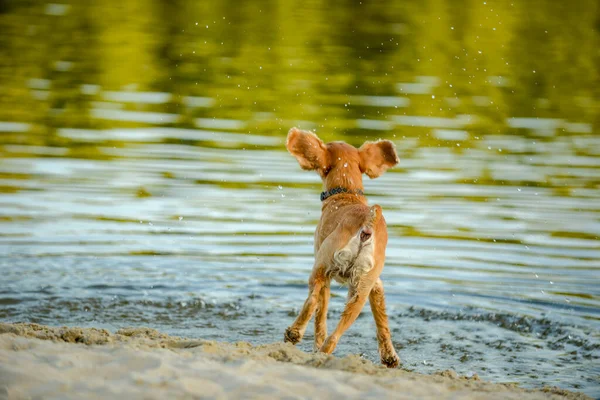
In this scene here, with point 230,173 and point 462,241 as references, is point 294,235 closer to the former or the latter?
point 462,241

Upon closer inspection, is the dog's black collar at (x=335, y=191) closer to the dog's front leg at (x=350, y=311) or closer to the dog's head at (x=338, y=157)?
the dog's head at (x=338, y=157)

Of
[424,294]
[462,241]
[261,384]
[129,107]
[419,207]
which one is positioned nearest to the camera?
[261,384]

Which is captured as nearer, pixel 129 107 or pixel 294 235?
pixel 294 235

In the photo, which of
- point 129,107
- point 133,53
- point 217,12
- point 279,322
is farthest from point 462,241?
point 217,12

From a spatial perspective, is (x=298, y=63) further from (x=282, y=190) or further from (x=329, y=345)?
(x=329, y=345)

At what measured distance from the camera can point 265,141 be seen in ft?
59.6

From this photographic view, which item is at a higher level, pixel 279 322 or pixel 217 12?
pixel 217 12

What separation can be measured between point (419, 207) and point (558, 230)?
1925 millimetres

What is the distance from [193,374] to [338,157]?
2988 millimetres

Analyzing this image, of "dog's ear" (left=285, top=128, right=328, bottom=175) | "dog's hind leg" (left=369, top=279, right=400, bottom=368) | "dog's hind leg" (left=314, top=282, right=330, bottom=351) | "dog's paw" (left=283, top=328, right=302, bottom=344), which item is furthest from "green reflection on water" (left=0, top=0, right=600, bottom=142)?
"dog's paw" (left=283, top=328, right=302, bottom=344)

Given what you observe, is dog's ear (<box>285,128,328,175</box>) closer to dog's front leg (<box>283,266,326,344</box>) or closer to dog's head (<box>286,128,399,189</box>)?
dog's head (<box>286,128,399,189</box>)

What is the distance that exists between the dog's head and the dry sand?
1.71 meters

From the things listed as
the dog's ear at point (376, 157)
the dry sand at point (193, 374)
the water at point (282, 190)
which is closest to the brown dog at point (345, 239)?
the dog's ear at point (376, 157)

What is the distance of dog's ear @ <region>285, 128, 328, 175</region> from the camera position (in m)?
8.23
